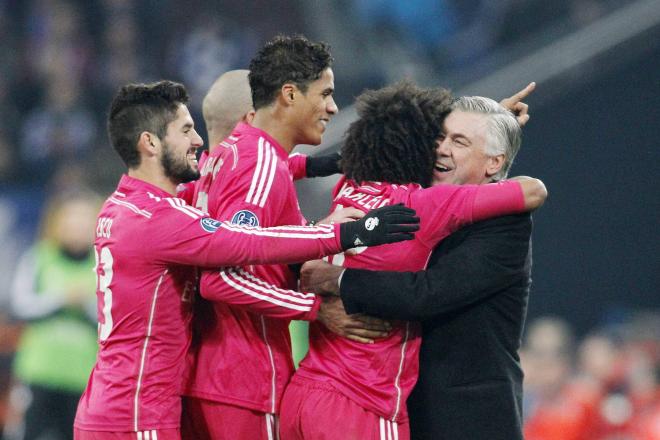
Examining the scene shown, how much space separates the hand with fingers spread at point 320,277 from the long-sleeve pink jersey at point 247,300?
54 millimetres

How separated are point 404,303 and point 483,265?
253 mm

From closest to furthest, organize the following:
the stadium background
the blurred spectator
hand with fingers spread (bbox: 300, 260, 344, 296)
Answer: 1. hand with fingers spread (bbox: 300, 260, 344, 296)
2. the blurred spectator
3. the stadium background

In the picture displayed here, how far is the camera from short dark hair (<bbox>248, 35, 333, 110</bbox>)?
3.11 metres

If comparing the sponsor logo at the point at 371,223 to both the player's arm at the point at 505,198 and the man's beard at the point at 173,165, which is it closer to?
the player's arm at the point at 505,198

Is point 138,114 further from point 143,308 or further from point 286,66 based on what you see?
point 143,308

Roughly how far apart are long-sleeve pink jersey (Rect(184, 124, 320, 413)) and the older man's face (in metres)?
0.46

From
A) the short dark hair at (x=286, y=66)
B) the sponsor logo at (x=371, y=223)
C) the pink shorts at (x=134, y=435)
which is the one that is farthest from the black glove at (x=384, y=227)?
the pink shorts at (x=134, y=435)

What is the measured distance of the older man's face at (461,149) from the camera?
3.02 m

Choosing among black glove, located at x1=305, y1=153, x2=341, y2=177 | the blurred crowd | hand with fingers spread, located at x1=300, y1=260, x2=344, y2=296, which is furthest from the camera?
the blurred crowd

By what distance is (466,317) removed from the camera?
2980 millimetres

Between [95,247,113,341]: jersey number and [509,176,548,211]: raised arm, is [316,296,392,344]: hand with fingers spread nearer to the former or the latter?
[509,176,548,211]: raised arm

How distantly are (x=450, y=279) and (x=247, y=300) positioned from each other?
0.58m

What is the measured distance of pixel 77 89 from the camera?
7.91 m

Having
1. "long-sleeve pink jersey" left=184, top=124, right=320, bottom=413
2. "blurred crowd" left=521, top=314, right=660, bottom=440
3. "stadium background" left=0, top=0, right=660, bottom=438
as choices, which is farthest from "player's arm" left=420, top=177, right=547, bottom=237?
"blurred crowd" left=521, top=314, right=660, bottom=440
